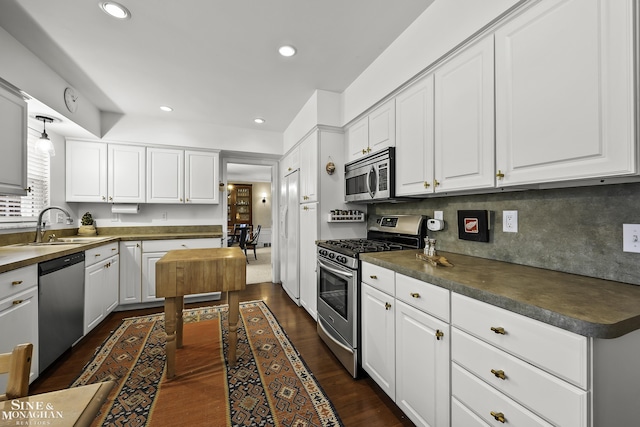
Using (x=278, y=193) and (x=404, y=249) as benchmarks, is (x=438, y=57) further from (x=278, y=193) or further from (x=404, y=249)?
(x=278, y=193)

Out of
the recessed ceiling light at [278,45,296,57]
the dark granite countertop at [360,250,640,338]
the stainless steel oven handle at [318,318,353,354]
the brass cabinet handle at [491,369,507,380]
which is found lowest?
the stainless steel oven handle at [318,318,353,354]

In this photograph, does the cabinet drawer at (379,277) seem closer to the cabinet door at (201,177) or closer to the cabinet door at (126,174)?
the cabinet door at (201,177)

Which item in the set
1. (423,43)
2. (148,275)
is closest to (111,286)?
(148,275)

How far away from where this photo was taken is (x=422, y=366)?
1399 mm

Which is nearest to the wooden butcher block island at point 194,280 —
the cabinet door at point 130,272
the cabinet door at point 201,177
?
the cabinet door at point 130,272

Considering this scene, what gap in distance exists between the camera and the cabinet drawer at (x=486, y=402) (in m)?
0.93

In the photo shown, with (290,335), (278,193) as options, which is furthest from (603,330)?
(278,193)

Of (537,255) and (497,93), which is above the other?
A: (497,93)

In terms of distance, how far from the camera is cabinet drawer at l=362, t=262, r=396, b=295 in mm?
1654

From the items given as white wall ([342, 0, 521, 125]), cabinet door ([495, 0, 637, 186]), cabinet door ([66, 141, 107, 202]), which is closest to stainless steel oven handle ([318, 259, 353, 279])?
cabinet door ([495, 0, 637, 186])

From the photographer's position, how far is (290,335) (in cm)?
268

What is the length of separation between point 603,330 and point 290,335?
2415mm

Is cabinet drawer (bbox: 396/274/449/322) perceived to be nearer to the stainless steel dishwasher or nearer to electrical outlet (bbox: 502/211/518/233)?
electrical outlet (bbox: 502/211/518/233)

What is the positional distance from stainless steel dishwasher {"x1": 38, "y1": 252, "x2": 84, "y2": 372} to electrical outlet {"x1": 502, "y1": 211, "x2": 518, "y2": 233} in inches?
127
